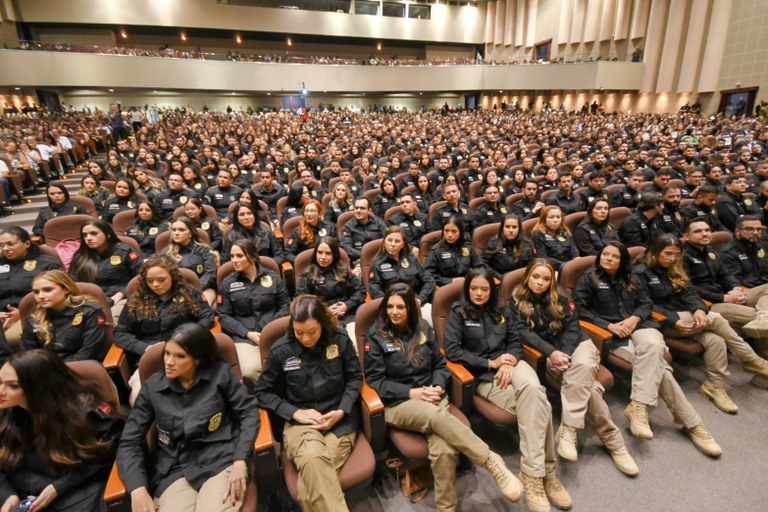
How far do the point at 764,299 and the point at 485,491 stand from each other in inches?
98.7

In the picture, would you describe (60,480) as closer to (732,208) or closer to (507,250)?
(507,250)

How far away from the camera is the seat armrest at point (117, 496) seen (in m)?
1.37

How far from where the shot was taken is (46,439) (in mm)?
1444

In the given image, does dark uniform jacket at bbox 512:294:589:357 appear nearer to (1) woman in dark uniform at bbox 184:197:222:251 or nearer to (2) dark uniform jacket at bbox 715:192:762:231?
(1) woman in dark uniform at bbox 184:197:222:251

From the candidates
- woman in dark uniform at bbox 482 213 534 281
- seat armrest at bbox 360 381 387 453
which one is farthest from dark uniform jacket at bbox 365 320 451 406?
woman in dark uniform at bbox 482 213 534 281

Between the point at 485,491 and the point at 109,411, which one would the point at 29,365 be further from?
the point at 485,491

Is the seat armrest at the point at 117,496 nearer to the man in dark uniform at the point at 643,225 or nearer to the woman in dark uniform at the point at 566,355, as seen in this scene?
the woman in dark uniform at the point at 566,355

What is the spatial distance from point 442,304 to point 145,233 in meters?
3.13

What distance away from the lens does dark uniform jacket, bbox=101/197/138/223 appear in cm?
450

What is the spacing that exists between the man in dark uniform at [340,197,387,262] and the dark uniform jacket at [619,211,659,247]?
97.6 inches

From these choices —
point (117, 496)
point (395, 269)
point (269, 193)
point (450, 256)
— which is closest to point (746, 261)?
point (450, 256)

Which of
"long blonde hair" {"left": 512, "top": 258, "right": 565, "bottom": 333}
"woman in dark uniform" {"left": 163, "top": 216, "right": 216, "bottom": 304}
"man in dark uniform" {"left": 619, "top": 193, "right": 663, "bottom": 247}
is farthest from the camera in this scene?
"man in dark uniform" {"left": 619, "top": 193, "right": 663, "bottom": 247}

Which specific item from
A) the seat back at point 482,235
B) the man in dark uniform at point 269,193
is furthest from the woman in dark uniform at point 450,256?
the man in dark uniform at point 269,193

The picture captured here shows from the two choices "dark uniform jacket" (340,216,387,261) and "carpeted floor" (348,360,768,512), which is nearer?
"carpeted floor" (348,360,768,512)
